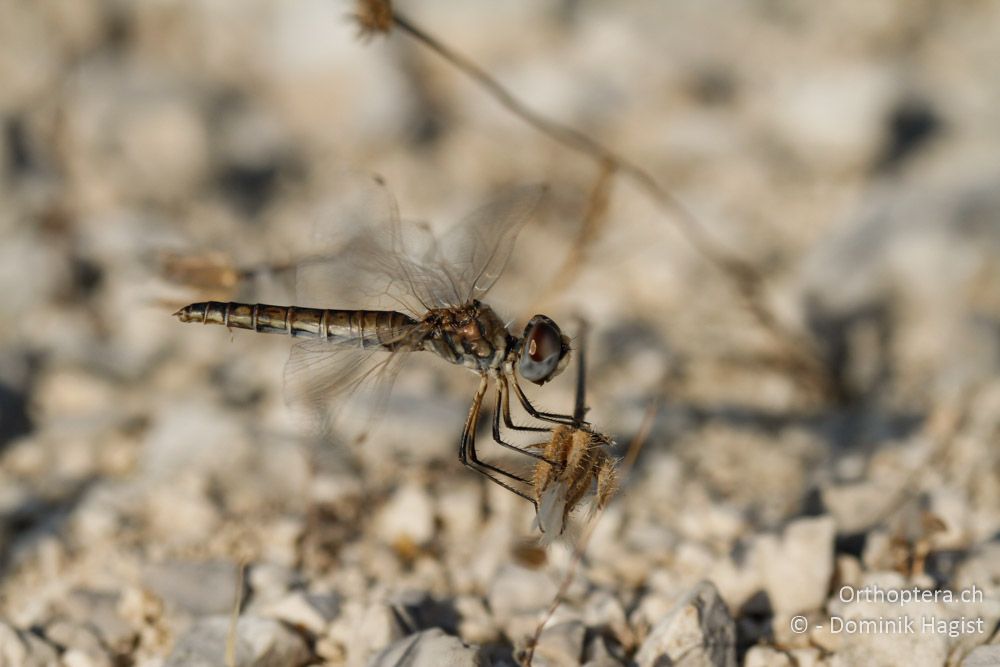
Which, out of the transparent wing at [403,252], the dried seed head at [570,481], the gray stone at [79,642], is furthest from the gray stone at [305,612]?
the transparent wing at [403,252]

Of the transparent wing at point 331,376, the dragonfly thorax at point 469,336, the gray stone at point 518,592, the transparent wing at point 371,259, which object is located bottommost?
the gray stone at point 518,592

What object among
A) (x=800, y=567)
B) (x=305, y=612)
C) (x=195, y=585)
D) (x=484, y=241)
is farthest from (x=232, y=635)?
(x=800, y=567)

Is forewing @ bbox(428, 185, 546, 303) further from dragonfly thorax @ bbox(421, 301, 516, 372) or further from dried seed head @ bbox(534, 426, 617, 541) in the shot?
dried seed head @ bbox(534, 426, 617, 541)

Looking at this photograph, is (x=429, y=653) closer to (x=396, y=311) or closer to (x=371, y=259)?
(x=396, y=311)

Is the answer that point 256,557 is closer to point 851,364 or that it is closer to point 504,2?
point 851,364

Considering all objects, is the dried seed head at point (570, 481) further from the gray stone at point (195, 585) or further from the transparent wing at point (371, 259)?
the gray stone at point (195, 585)

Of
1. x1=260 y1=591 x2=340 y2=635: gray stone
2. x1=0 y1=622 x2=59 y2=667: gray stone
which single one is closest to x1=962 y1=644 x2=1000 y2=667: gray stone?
x1=260 y1=591 x2=340 y2=635: gray stone
